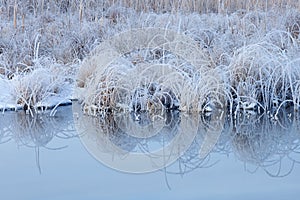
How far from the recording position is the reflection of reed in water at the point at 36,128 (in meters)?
3.31

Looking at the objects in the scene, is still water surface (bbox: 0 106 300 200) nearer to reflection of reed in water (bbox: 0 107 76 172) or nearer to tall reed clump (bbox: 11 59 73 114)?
reflection of reed in water (bbox: 0 107 76 172)

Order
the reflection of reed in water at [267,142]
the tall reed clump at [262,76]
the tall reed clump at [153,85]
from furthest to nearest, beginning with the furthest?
the tall reed clump at [262,76], the tall reed clump at [153,85], the reflection of reed in water at [267,142]

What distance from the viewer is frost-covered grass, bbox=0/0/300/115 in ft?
13.3

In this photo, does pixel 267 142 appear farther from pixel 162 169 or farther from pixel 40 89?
pixel 40 89

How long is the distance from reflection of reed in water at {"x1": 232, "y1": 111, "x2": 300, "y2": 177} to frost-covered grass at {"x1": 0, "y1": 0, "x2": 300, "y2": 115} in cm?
31

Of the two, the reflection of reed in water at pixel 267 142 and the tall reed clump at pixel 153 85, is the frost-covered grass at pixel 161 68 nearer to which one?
the tall reed clump at pixel 153 85

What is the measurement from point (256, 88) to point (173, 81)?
0.59m

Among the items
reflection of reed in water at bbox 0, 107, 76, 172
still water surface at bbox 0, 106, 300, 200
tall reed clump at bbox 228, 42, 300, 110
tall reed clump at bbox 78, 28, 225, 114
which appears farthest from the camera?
tall reed clump at bbox 228, 42, 300, 110

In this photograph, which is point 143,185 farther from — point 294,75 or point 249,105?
point 294,75

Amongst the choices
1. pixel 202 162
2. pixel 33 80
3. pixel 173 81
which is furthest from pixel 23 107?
pixel 202 162

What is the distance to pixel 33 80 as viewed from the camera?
4.29 meters

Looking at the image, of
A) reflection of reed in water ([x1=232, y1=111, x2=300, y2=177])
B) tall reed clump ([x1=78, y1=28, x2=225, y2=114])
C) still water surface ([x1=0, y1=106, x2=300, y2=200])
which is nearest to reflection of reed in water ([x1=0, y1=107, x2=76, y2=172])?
still water surface ([x1=0, y1=106, x2=300, y2=200])

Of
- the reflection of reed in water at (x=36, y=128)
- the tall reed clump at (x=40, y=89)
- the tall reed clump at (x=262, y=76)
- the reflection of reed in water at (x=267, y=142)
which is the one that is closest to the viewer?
the reflection of reed in water at (x=267, y=142)

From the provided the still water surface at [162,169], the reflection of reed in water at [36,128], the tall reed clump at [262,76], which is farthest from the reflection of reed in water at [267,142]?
the reflection of reed in water at [36,128]
